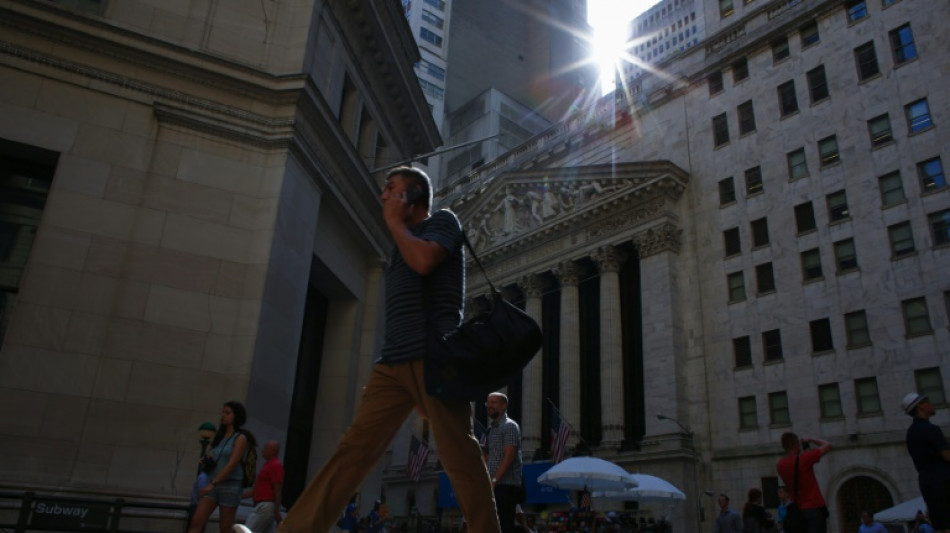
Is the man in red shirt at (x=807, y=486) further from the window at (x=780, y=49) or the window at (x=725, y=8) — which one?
the window at (x=725, y=8)

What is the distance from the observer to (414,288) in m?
3.98

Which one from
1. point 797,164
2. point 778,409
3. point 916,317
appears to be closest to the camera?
point 916,317

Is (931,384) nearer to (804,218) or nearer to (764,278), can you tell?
(764,278)

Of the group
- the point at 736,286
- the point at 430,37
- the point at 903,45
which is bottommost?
the point at 736,286

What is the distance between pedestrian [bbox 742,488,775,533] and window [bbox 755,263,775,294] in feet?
80.8

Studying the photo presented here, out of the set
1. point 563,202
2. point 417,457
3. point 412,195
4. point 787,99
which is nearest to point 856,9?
point 787,99

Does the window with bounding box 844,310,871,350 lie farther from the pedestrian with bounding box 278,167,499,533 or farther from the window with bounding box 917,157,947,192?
the pedestrian with bounding box 278,167,499,533

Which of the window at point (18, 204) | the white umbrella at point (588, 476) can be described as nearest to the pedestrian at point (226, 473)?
the window at point (18, 204)

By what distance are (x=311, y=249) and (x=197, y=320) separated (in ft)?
10.6

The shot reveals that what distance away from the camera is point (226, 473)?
7.52 meters

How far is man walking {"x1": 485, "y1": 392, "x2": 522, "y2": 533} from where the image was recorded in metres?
7.91

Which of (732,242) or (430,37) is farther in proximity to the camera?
(430,37)

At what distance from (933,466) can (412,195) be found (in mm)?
6398

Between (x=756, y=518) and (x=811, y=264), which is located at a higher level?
(x=811, y=264)
